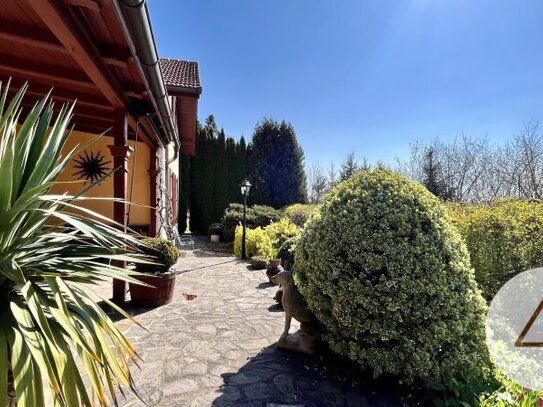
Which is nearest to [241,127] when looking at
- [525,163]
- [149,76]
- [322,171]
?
[322,171]

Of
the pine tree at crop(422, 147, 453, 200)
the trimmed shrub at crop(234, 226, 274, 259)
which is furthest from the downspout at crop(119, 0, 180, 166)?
the pine tree at crop(422, 147, 453, 200)

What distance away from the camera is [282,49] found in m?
9.81

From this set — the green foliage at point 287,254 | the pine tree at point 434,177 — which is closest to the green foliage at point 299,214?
the green foliage at point 287,254

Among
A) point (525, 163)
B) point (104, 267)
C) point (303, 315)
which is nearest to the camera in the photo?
point (104, 267)

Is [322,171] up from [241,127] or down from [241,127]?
down

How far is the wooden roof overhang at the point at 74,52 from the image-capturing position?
7.81 ft

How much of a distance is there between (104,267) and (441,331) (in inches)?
96.3

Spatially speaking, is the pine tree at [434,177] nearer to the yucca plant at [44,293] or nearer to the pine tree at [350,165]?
the pine tree at [350,165]

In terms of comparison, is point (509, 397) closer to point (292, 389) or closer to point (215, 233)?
point (292, 389)

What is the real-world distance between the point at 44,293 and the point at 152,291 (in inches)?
116

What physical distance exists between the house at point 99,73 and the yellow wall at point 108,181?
30mm

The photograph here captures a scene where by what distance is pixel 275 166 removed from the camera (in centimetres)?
1764

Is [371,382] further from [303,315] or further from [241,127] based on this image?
[241,127]

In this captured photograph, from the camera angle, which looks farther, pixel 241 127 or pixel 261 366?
pixel 241 127
